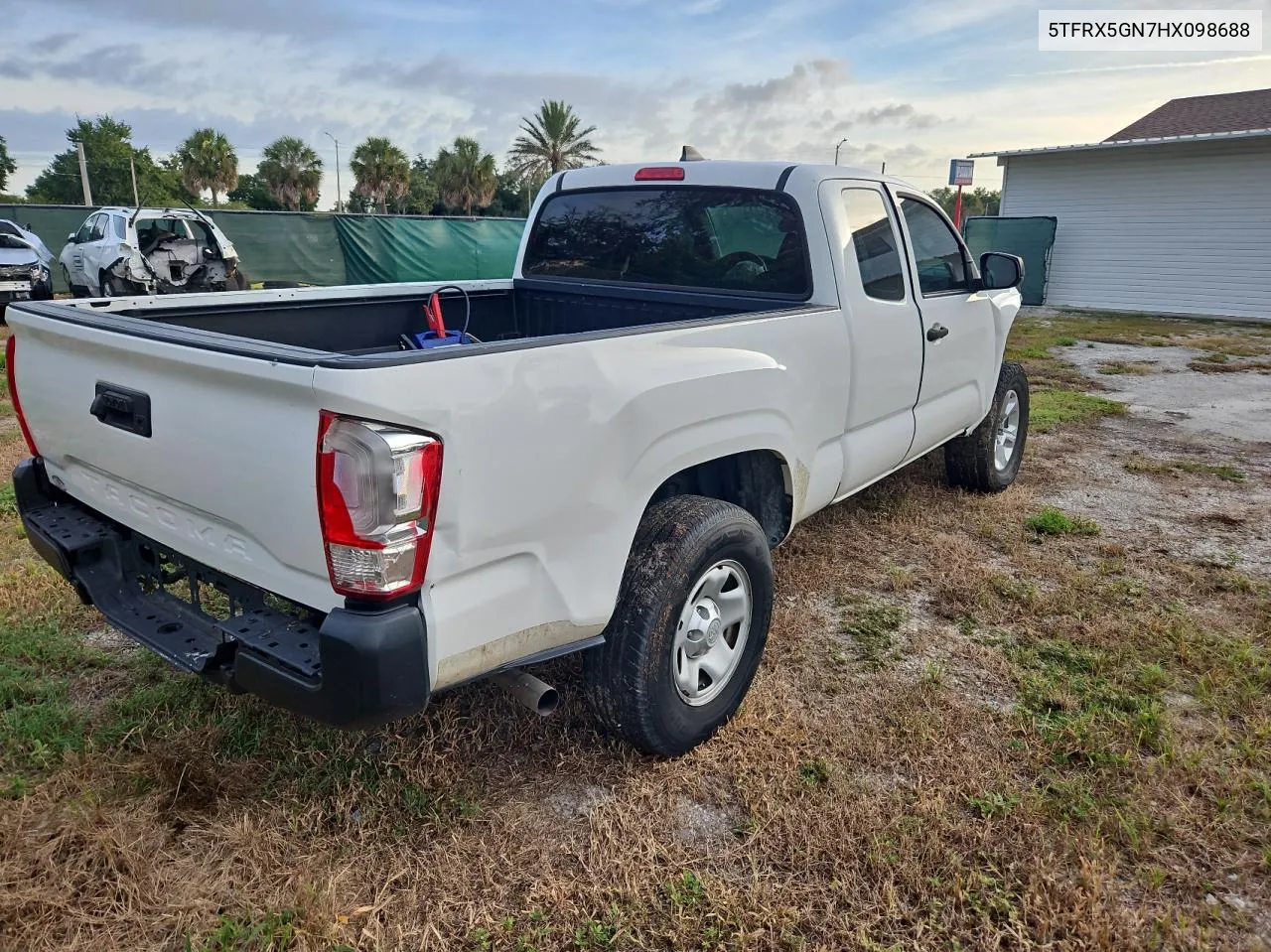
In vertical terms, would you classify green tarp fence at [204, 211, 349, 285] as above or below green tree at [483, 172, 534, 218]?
below

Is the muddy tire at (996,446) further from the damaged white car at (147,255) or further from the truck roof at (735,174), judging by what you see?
the damaged white car at (147,255)

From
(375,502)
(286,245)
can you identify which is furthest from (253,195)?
(375,502)

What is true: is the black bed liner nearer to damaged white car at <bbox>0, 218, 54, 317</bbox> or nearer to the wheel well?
the wheel well

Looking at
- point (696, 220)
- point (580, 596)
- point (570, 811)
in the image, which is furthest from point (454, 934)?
point (696, 220)

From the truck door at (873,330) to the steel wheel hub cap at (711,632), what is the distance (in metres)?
1.00

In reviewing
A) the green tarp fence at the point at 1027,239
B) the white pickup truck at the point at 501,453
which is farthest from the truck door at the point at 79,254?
the green tarp fence at the point at 1027,239

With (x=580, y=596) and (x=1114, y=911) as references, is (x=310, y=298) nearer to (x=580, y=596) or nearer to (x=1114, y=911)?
(x=580, y=596)

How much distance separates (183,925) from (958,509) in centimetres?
450

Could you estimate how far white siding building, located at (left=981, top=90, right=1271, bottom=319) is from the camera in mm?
17125

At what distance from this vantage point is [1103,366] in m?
11.3

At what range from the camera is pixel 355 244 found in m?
18.0

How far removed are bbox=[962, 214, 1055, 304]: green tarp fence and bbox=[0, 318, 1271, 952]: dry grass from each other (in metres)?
17.8

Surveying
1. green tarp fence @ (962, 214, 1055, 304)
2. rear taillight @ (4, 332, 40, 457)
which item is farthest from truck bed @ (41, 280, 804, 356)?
green tarp fence @ (962, 214, 1055, 304)

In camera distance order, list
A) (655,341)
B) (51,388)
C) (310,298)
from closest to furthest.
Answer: (655,341) < (51,388) < (310,298)
